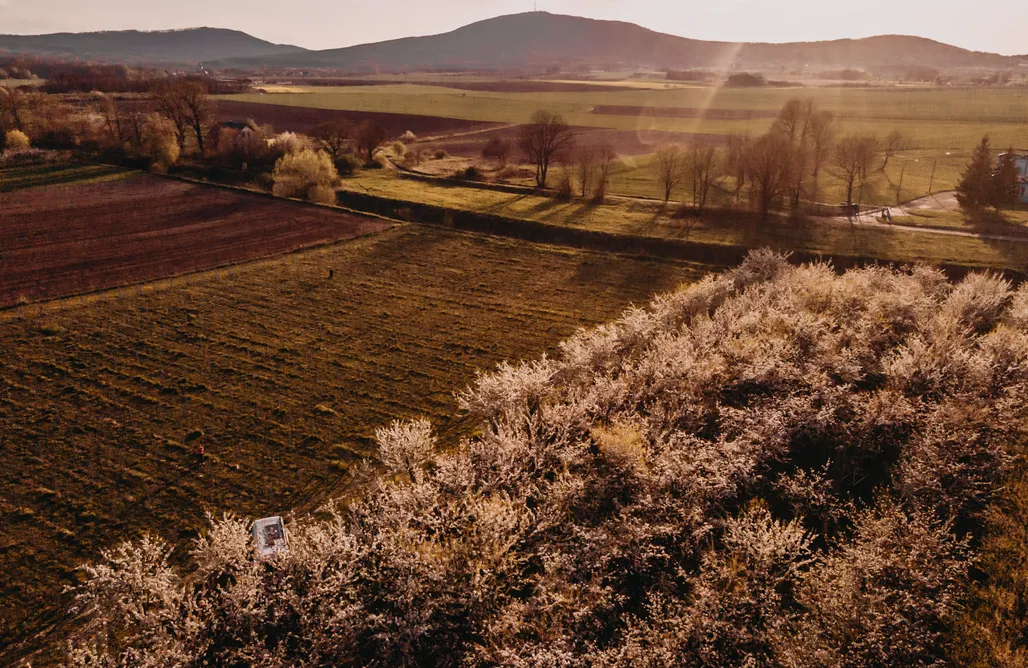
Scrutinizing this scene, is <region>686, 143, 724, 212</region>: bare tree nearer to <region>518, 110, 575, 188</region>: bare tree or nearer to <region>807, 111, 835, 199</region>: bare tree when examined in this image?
<region>807, 111, 835, 199</region>: bare tree

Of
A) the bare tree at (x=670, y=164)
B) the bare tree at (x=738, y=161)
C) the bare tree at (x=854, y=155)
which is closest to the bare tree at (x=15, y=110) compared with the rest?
the bare tree at (x=670, y=164)

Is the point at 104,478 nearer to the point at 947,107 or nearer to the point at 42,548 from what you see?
the point at 42,548

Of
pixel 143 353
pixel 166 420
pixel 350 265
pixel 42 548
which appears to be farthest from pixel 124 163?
pixel 42 548

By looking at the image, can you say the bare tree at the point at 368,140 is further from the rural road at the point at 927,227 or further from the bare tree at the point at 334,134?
the rural road at the point at 927,227

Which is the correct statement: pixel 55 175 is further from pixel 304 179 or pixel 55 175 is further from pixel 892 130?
pixel 892 130

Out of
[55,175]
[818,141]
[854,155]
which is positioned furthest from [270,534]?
[55,175]
